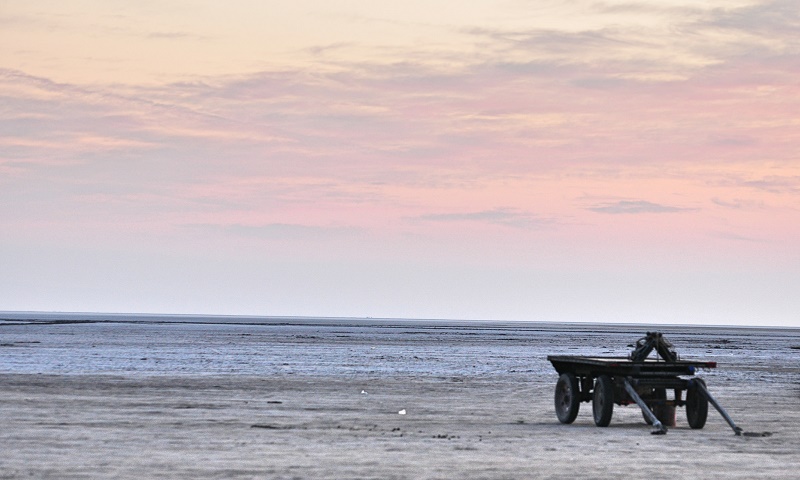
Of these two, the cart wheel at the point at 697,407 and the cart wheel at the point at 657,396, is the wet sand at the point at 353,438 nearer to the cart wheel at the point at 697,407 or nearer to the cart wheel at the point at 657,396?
the cart wheel at the point at 697,407

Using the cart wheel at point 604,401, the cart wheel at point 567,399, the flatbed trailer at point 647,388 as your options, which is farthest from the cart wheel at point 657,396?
the cart wheel at point 567,399

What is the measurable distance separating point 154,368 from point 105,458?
109ft

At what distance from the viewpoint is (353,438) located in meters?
20.7

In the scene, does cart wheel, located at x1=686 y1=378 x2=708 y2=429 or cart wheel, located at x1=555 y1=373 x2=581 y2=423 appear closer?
cart wheel, located at x1=686 y1=378 x2=708 y2=429

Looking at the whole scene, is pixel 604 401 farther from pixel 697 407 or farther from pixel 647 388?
pixel 697 407

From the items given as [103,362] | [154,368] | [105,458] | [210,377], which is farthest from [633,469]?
[103,362]

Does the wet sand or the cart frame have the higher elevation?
the cart frame

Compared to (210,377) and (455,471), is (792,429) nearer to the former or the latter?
(455,471)

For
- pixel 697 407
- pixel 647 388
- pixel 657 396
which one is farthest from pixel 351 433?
pixel 697 407

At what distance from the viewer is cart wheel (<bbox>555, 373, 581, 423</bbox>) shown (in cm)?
2494

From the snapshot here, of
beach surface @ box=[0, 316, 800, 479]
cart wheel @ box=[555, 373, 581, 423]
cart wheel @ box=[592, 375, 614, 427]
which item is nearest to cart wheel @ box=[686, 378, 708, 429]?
beach surface @ box=[0, 316, 800, 479]

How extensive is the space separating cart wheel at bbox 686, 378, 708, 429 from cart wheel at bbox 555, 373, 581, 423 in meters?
2.37

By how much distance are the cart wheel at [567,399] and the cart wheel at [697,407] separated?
93.4 inches

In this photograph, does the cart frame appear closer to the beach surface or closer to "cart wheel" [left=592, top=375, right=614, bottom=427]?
"cart wheel" [left=592, top=375, right=614, bottom=427]
